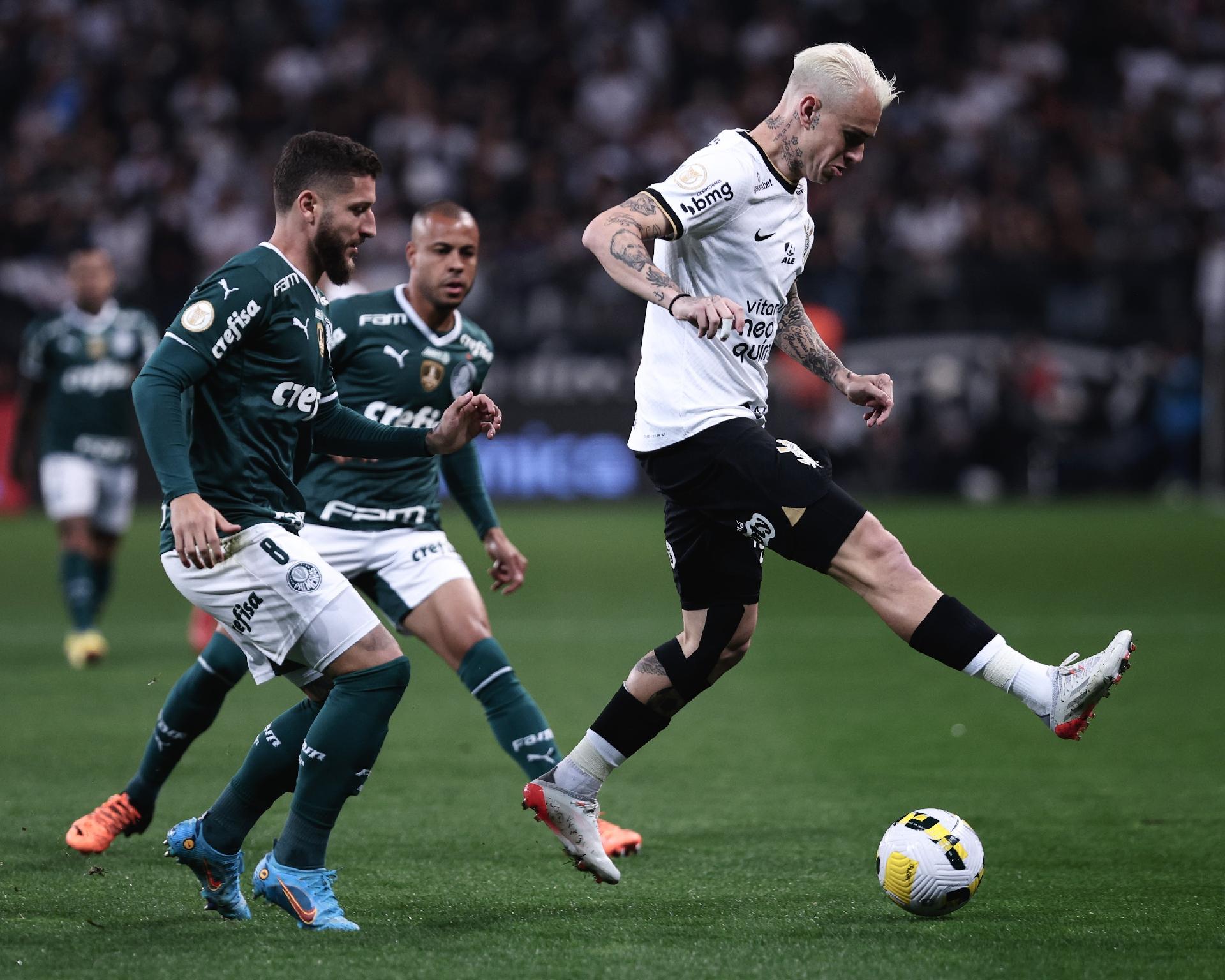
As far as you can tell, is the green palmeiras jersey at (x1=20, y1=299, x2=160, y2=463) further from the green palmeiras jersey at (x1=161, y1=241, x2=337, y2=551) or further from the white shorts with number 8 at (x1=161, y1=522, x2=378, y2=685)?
the white shorts with number 8 at (x1=161, y1=522, x2=378, y2=685)

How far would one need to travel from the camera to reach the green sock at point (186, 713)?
5.48 m

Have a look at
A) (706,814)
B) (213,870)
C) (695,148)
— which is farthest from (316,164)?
(695,148)

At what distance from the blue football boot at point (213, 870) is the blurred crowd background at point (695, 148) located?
15.0 metres

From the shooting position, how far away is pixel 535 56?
24.0 metres

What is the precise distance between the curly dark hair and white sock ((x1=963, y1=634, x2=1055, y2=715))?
7.06 feet

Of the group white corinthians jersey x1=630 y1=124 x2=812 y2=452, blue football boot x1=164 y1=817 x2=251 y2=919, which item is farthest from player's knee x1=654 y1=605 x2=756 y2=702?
blue football boot x1=164 y1=817 x2=251 y2=919

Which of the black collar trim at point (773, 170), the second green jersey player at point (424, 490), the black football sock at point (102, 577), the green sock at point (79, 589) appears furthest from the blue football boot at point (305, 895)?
the black football sock at point (102, 577)

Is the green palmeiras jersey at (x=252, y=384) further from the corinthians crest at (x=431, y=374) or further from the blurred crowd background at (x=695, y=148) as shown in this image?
the blurred crowd background at (x=695, y=148)

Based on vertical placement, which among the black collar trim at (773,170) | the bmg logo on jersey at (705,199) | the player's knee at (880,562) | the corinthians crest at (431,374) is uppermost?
the black collar trim at (773,170)

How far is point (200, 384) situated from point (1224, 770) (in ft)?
15.1

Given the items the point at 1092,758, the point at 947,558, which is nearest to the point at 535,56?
the point at 947,558

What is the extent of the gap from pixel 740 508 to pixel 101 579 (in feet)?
23.0

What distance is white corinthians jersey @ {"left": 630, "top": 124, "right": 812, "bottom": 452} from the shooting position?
16.1 ft

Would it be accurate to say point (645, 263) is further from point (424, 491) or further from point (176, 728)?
point (176, 728)
